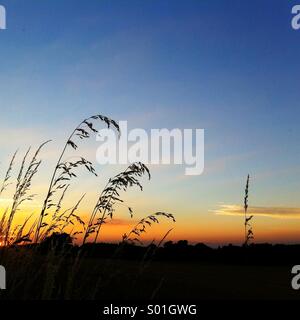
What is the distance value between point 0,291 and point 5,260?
51cm

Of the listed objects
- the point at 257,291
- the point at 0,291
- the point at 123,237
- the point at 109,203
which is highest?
the point at 109,203

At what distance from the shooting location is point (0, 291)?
15.8ft

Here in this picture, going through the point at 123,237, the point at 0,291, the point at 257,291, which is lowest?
the point at 257,291

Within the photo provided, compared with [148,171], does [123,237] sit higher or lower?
lower
